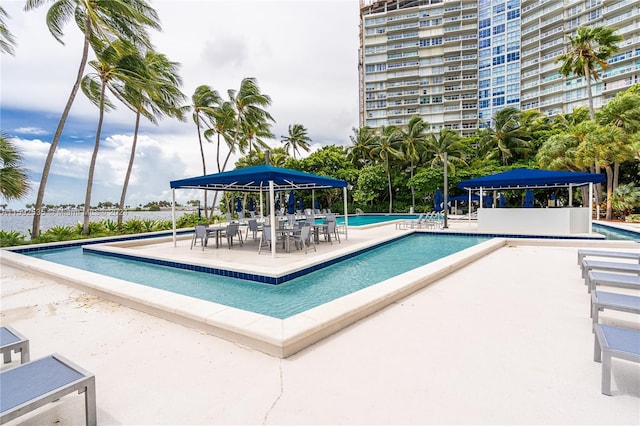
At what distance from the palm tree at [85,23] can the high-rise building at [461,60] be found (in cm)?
4916

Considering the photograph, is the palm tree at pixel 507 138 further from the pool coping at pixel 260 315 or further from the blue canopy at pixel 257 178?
the pool coping at pixel 260 315

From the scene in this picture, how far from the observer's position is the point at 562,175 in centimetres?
1088

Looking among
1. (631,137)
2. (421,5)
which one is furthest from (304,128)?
(421,5)

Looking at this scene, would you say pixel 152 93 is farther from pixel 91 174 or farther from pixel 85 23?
pixel 91 174

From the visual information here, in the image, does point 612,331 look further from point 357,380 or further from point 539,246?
point 539,246

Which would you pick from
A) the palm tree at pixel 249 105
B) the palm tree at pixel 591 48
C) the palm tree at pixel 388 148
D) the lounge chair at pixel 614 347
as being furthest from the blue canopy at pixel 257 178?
the palm tree at pixel 591 48

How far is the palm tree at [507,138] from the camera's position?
92.6 ft

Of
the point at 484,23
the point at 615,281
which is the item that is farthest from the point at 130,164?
the point at 484,23

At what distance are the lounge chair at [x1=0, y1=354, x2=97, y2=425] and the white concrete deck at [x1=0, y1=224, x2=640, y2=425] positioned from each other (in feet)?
0.96

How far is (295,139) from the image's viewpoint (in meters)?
37.3

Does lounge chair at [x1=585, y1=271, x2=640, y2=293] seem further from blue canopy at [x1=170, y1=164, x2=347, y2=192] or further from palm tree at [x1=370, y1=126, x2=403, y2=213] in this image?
palm tree at [x1=370, y1=126, x2=403, y2=213]

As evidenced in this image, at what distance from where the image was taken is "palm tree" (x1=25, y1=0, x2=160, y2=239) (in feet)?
36.7

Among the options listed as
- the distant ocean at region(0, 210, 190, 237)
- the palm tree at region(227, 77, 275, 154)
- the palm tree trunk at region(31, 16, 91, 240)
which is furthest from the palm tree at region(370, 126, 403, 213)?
the palm tree trunk at region(31, 16, 91, 240)

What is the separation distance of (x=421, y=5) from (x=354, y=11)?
1685 centimetres
